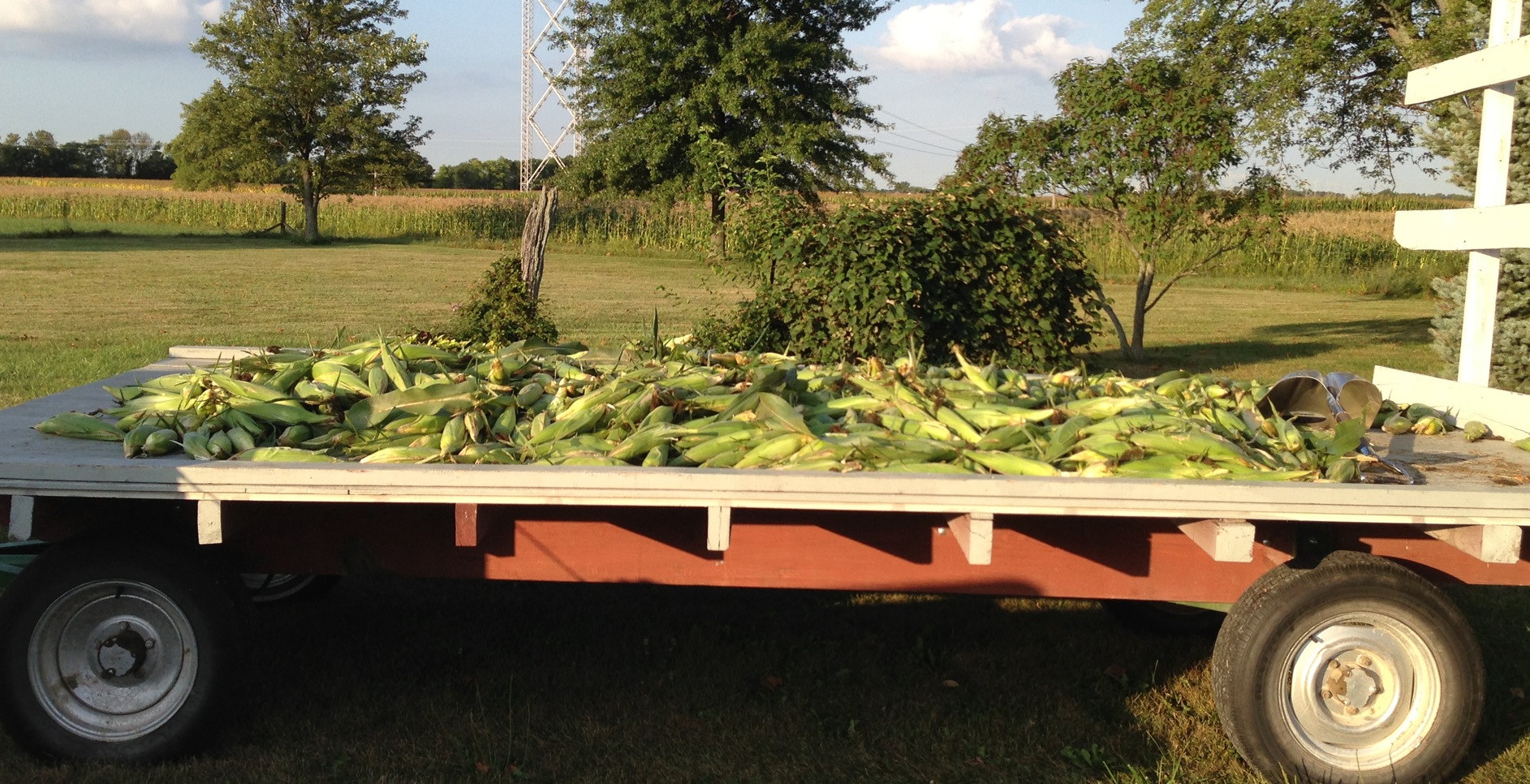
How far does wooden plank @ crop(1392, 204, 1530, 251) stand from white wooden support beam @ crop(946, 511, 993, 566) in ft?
9.34

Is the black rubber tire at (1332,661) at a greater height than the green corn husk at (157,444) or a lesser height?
lesser

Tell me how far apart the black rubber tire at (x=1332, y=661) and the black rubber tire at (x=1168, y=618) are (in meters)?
1.50

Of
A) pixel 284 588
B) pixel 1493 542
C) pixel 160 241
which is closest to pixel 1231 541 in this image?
pixel 1493 542

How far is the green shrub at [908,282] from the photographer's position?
7492mm

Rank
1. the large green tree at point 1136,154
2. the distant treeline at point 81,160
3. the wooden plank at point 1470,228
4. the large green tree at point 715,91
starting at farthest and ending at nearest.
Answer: the distant treeline at point 81,160 < the large green tree at point 715,91 < the large green tree at point 1136,154 < the wooden plank at point 1470,228

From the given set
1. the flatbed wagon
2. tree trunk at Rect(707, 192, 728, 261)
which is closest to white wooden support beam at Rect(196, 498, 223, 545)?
the flatbed wagon

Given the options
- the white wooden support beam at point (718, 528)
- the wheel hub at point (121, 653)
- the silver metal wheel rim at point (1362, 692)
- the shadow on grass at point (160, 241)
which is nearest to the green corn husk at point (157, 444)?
the wheel hub at point (121, 653)

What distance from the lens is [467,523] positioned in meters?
3.09

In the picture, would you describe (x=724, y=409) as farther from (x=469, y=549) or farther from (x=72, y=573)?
(x=72, y=573)

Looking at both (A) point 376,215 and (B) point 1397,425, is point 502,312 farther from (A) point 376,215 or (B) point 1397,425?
(A) point 376,215

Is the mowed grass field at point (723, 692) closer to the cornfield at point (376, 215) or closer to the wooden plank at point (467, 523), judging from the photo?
the wooden plank at point (467, 523)

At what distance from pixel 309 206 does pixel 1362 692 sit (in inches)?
1652

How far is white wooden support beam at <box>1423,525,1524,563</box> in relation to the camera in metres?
3.12

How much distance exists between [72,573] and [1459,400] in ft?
16.0
